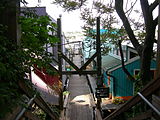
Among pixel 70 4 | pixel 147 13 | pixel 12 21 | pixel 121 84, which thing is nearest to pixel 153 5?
pixel 147 13

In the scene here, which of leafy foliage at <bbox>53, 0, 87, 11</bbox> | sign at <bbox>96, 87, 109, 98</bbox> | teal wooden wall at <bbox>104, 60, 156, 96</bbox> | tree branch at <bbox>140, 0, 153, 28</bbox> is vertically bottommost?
teal wooden wall at <bbox>104, 60, 156, 96</bbox>

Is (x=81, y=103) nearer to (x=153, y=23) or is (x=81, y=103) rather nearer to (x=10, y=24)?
(x=153, y=23)

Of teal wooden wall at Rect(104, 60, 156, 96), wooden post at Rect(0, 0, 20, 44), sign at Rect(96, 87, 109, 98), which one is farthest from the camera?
teal wooden wall at Rect(104, 60, 156, 96)

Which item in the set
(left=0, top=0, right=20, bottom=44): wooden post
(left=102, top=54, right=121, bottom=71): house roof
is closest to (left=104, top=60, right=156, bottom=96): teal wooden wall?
(left=102, top=54, right=121, bottom=71): house roof

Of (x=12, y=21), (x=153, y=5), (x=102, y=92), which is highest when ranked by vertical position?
(x=153, y=5)

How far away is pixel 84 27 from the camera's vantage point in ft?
34.8

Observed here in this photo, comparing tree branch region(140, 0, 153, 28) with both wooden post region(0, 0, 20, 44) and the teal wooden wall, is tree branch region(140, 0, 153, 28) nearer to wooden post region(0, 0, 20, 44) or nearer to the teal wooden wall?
wooden post region(0, 0, 20, 44)

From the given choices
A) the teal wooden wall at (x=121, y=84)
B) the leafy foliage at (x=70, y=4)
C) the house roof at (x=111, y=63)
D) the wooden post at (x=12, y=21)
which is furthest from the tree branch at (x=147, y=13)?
the house roof at (x=111, y=63)

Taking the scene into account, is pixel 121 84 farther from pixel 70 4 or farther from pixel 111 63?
pixel 70 4

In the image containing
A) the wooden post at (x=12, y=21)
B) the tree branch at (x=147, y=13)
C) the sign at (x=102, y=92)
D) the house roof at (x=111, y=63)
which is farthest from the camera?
the house roof at (x=111, y=63)

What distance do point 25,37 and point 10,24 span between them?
0.45m

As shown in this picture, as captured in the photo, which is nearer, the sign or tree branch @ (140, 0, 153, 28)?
tree branch @ (140, 0, 153, 28)

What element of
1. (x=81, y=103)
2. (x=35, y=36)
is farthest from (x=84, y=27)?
(x=35, y=36)

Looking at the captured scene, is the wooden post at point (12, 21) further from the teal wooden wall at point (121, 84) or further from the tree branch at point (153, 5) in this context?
the teal wooden wall at point (121, 84)
